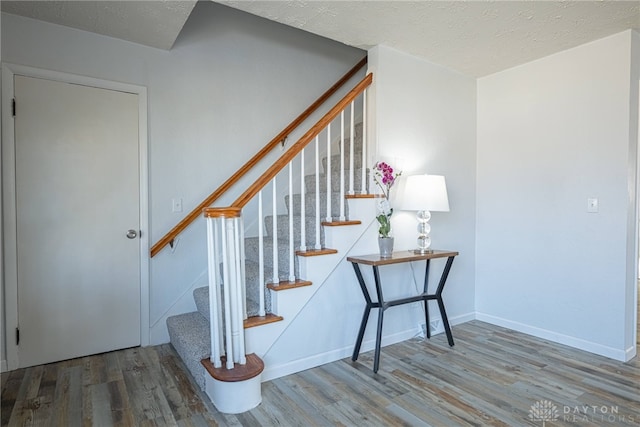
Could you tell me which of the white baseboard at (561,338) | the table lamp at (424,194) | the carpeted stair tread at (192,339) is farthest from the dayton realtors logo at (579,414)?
the carpeted stair tread at (192,339)

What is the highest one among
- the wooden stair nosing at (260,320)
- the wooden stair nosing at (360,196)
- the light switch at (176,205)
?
the wooden stair nosing at (360,196)

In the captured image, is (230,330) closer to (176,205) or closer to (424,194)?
(176,205)

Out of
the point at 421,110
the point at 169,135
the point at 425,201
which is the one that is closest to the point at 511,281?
the point at 425,201

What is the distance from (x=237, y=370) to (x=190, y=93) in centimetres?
224

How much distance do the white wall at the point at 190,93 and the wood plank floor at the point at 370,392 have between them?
66 cm

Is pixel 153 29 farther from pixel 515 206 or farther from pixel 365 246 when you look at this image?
pixel 515 206

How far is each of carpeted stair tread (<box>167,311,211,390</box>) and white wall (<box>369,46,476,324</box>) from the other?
1638mm

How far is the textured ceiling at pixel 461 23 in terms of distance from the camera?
7.54ft

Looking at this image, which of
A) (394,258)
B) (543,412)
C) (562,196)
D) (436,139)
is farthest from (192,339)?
(562,196)

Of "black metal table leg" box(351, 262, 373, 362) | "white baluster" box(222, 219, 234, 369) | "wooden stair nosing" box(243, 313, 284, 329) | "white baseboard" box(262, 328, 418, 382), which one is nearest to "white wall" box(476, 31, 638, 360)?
"white baseboard" box(262, 328, 418, 382)

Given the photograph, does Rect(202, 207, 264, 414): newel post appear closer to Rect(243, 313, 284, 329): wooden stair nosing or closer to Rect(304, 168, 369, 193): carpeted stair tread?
Rect(243, 313, 284, 329): wooden stair nosing

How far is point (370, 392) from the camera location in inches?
87.3

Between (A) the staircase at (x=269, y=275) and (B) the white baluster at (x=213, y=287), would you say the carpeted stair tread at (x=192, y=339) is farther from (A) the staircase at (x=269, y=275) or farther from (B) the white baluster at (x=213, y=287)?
(B) the white baluster at (x=213, y=287)

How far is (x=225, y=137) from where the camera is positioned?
325cm
